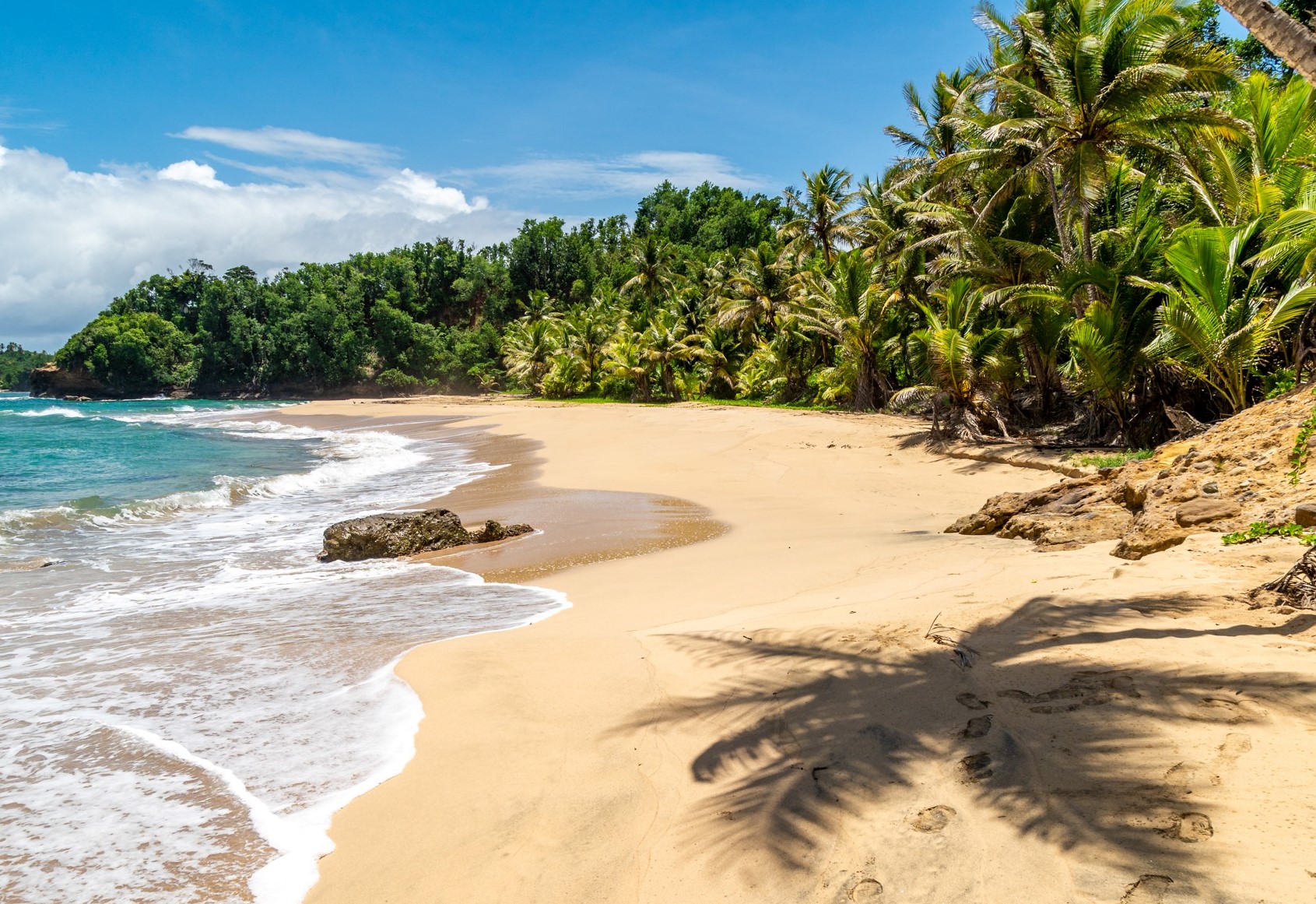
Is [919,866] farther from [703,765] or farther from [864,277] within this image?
[864,277]

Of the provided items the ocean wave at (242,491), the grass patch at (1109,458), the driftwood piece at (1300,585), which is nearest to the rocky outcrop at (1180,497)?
the driftwood piece at (1300,585)

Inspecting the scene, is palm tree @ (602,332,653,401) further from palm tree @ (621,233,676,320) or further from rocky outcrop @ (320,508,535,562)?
rocky outcrop @ (320,508,535,562)

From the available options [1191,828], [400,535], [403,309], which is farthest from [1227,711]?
[403,309]

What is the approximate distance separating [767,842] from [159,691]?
4463mm

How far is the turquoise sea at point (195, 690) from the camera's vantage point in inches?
127

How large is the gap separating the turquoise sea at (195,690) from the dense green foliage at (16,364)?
17704 cm

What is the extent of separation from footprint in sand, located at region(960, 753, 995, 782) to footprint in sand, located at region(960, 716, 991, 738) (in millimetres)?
162

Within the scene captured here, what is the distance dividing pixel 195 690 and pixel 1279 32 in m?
7.88

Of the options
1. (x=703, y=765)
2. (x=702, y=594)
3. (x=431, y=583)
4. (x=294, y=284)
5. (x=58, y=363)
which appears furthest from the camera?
(x=58, y=363)

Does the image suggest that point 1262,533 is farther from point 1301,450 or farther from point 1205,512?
point 1301,450

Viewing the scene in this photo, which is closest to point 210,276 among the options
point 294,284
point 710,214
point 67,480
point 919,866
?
point 294,284

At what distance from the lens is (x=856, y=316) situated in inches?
957

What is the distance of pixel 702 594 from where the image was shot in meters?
6.63

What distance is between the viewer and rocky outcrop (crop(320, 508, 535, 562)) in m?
9.14
